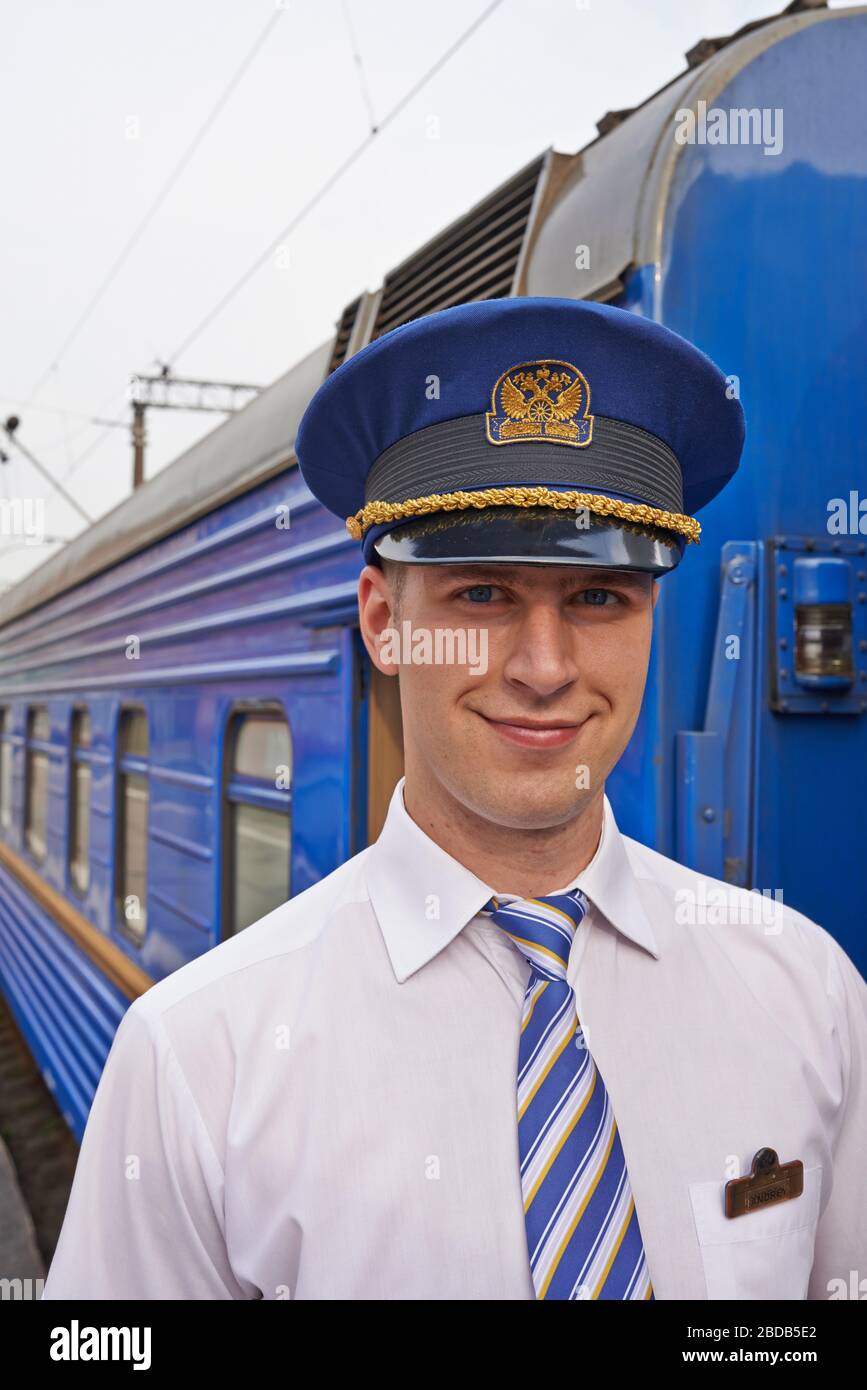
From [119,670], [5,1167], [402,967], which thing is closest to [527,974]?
[402,967]

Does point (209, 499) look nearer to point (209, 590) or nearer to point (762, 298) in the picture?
point (209, 590)

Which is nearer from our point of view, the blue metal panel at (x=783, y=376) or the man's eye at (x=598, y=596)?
the man's eye at (x=598, y=596)

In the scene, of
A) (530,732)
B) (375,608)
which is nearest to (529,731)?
(530,732)

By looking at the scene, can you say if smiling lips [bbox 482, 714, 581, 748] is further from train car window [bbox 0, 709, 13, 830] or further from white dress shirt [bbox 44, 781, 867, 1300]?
train car window [bbox 0, 709, 13, 830]

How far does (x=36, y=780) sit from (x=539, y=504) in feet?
20.5

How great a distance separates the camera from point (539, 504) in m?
1.14

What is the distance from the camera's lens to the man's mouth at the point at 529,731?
115 centimetres

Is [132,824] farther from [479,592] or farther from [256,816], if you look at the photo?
[479,592]

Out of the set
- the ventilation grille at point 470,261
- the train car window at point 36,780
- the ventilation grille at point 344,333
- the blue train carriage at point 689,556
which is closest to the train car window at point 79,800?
the train car window at point 36,780

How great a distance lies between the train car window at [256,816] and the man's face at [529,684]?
5.07 feet

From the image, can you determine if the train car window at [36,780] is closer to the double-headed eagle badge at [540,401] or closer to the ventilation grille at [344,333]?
the ventilation grille at [344,333]

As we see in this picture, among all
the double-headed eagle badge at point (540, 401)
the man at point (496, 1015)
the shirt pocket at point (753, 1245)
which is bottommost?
the shirt pocket at point (753, 1245)
